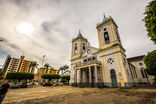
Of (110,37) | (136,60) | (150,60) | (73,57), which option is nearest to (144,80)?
(136,60)

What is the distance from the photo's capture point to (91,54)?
25.1 meters

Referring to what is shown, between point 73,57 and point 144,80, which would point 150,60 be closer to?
point 144,80

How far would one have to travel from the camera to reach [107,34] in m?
23.7

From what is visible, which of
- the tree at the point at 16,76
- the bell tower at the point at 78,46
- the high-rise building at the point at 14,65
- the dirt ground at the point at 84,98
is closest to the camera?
the dirt ground at the point at 84,98

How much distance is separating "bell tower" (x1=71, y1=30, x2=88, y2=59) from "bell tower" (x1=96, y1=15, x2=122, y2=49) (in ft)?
28.5

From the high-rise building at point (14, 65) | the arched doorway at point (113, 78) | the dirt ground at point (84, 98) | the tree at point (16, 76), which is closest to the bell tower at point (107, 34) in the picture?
the arched doorway at point (113, 78)

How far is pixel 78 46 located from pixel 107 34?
12.2 m

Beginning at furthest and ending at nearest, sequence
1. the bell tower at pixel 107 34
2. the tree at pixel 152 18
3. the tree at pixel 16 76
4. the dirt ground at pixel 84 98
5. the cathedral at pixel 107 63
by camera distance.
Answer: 1. the tree at pixel 16 76
2. the bell tower at pixel 107 34
3. the cathedral at pixel 107 63
4. the tree at pixel 152 18
5. the dirt ground at pixel 84 98

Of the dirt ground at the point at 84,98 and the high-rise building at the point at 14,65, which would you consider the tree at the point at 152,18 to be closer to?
the dirt ground at the point at 84,98

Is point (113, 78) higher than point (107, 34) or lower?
lower

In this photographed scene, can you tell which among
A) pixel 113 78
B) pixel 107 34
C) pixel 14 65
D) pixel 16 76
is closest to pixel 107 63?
pixel 113 78

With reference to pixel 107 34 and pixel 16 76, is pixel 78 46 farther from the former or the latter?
pixel 16 76

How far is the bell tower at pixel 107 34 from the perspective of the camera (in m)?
21.4

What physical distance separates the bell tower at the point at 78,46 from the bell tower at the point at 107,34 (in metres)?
8.67
